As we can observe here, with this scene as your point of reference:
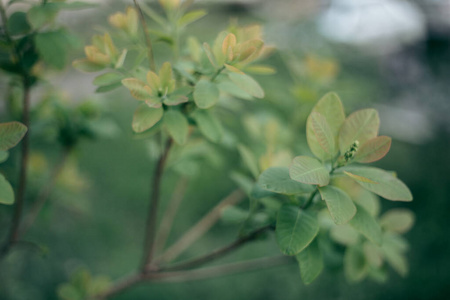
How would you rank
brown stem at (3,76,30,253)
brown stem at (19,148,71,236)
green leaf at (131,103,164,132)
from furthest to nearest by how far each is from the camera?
brown stem at (19,148,71,236), brown stem at (3,76,30,253), green leaf at (131,103,164,132)

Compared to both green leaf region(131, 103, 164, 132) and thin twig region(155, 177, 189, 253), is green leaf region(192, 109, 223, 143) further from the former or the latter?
thin twig region(155, 177, 189, 253)

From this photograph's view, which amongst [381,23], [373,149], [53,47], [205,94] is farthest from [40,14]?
[381,23]

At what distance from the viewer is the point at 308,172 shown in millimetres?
631

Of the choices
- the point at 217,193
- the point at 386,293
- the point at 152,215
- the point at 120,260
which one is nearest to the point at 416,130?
the point at 386,293

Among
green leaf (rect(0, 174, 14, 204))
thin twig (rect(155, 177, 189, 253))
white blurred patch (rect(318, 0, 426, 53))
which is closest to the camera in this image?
green leaf (rect(0, 174, 14, 204))

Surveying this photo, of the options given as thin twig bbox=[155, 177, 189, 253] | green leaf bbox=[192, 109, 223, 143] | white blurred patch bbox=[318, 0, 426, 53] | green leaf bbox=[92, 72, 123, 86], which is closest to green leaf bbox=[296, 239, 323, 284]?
green leaf bbox=[192, 109, 223, 143]

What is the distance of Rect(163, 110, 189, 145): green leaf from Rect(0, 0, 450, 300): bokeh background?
34 centimetres

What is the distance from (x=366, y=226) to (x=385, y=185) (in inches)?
4.3

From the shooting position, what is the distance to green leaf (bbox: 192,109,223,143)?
2.63 feet

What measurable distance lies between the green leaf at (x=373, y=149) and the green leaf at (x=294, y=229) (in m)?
0.17

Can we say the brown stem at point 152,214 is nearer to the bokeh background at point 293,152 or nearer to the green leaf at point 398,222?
the bokeh background at point 293,152

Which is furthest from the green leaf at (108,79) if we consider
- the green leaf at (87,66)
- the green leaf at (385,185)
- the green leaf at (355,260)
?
the green leaf at (355,260)

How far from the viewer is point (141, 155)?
10.9 ft

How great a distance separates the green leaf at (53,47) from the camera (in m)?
0.85
